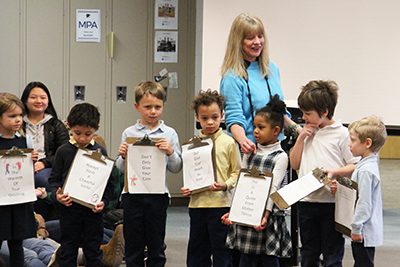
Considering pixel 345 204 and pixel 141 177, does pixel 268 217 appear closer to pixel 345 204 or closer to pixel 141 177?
pixel 345 204

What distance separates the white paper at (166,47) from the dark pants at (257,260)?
129 inches

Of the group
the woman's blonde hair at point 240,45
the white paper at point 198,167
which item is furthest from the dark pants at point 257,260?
the woman's blonde hair at point 240,45

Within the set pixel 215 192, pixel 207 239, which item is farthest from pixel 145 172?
pixel 207 239

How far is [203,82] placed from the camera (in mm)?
6891

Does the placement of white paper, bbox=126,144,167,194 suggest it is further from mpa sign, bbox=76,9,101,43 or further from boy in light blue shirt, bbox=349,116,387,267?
mpa sign, bbox=76,9,101,43

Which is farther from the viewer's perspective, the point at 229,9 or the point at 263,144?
the point at 229,9

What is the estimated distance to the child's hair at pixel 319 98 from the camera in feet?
11.3

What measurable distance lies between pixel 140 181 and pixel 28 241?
0.99m

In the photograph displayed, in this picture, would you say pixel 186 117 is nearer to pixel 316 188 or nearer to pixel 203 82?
pixel 203 82

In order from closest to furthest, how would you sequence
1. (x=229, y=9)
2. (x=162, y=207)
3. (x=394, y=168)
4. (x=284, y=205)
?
(x=284, y=205), (x=162, y=207), (x=229, y=9), (x=394, y=168)

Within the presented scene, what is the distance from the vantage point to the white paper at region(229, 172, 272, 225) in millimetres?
3398

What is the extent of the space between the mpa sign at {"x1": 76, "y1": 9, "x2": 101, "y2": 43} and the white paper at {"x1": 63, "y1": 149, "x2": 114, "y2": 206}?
2.89 meters

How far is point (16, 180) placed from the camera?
3648 mm

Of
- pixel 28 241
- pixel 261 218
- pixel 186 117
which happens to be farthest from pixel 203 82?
pixel 261 218
